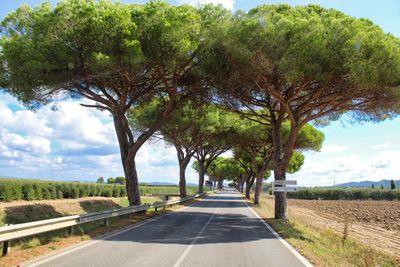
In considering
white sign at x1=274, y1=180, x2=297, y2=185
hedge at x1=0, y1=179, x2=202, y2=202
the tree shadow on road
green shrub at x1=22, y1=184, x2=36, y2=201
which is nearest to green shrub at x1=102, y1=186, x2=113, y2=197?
hedge at x1=0, y1=179, x2=202, y2=202

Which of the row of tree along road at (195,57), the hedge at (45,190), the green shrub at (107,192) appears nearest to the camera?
the row of tree along road at (195,57)

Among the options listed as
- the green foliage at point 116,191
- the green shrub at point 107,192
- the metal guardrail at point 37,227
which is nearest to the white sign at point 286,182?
the metal guardrail at point 37,227

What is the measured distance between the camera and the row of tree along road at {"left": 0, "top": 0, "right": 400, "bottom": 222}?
16.5 m

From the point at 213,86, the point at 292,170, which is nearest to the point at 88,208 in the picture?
the point at 213,86

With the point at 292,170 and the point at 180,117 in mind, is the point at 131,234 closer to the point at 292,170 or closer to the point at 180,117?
the point at 180,117

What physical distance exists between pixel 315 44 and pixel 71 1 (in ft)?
31.4

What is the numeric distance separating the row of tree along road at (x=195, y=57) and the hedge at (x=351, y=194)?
240 ft

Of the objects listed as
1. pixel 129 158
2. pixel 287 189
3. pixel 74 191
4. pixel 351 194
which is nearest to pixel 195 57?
pixel 129 158

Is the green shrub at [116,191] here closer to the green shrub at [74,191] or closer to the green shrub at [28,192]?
the green shrub at [74,191]

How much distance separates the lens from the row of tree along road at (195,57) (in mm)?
16500

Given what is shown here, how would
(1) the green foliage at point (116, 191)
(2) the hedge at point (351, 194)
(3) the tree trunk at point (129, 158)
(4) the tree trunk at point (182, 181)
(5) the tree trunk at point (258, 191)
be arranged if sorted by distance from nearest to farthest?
(3) the tree trunk at point (129, 158) → (5) the tree trunk at point (258, 191) → (4) the tree trunk at point (182, 181) → (1) the green foliage at point (116, 191) → (2) the hedge at point (351, 194)

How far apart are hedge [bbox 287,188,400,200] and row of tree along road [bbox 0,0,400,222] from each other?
73.1 m

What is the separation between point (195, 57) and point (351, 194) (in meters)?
80.9

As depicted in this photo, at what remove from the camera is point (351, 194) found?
92750 mm
